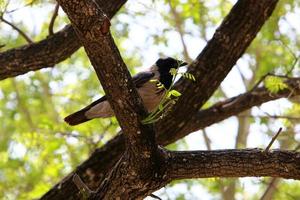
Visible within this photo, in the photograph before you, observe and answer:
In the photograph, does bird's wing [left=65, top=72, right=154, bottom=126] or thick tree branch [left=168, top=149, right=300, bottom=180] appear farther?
bird's wing [left=65, top=72, right=154, bottom=126]

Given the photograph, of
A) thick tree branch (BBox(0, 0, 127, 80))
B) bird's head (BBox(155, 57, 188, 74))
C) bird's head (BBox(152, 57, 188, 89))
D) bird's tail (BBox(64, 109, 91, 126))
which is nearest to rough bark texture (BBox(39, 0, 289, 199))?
bird's head (BBox(152, 57, 188, 89))

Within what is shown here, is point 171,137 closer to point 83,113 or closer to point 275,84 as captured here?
point 83,113

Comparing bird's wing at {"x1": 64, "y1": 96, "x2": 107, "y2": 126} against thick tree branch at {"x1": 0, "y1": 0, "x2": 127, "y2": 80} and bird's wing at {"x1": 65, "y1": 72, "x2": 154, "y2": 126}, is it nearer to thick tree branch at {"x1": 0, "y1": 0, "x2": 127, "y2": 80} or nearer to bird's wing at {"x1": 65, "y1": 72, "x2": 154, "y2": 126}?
bird's wing at {"x1": 65, "y1": 72, "x2": 154, "y2": 126}

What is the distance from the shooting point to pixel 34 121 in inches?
443

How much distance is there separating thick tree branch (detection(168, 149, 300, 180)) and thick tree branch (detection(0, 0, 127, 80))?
1.69m

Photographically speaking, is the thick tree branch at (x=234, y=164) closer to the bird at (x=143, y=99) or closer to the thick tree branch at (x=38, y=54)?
Result: the bird at (x=143, y=99)

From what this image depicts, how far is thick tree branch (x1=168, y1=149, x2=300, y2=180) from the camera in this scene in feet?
14.5

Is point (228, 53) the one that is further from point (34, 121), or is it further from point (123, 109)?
point (34, 121)

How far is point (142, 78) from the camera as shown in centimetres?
611

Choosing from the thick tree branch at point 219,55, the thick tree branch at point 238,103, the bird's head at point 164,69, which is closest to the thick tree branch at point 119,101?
the thick tree branch at point 219,55

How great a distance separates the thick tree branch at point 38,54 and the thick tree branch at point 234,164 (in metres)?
1.69

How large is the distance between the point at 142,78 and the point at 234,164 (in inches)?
75.7

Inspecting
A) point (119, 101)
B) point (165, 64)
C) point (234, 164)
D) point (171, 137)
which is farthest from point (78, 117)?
point (234, 164)

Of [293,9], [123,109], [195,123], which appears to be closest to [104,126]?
[195,123]
